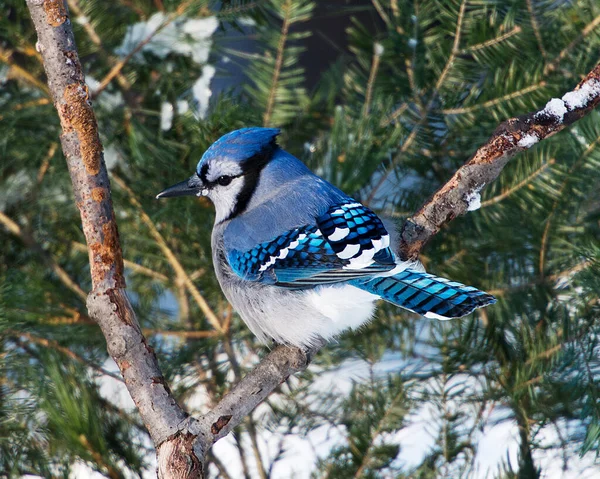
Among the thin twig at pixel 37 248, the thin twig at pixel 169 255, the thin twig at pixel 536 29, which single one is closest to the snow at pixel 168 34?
the thin twig at pixel 169 255

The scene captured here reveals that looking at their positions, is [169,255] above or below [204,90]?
below

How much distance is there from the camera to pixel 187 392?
958 millimetres

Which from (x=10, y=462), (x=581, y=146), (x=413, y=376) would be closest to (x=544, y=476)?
(x=413, y=376)

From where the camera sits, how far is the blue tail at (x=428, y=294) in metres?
0.64

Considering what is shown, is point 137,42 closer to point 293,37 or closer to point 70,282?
point 293,37

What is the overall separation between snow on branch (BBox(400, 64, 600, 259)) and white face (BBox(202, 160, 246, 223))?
22 centimetres

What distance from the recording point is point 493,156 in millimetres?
731

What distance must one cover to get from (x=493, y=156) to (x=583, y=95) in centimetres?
10

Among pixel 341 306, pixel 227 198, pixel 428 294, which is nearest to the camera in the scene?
pixel 428 294

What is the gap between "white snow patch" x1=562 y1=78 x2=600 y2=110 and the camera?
0.69 meters

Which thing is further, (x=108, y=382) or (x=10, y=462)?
(x=108, y=382)

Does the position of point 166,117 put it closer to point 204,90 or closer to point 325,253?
point 204,90

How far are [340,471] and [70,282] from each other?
0.43m

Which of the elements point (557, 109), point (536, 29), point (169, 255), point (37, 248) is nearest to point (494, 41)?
point (536, 29)
